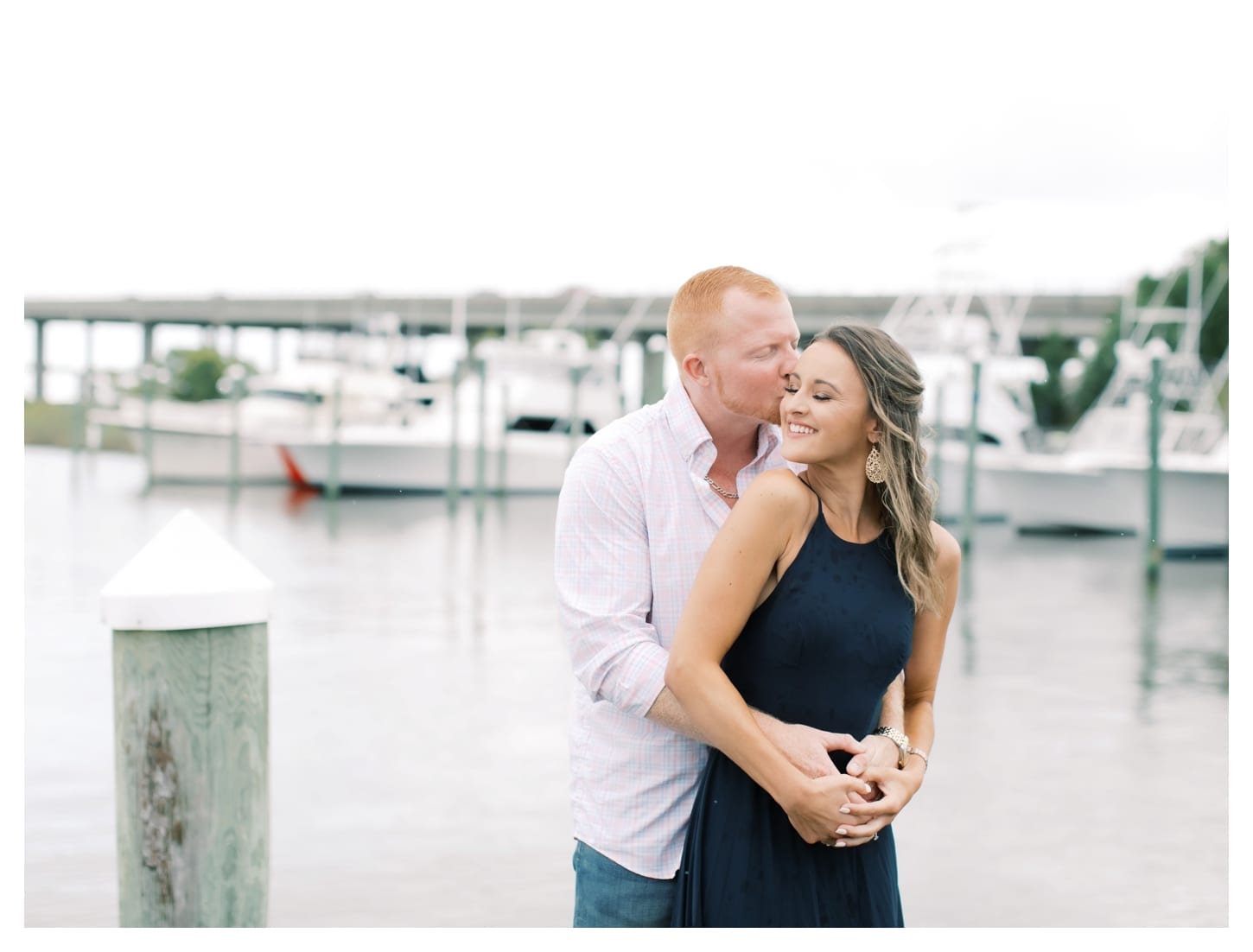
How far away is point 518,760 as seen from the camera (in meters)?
5.77

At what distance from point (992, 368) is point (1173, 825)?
1978 cm

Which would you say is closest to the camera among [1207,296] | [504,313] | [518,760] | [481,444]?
[518,760]

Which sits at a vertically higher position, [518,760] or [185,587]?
[185,587]

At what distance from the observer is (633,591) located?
215cm

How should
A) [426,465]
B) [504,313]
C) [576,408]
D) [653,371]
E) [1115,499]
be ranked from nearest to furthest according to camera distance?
1. [653,371]
2. [1115,499]
3. [576,408]
4. [426,465]
5. [504,313]

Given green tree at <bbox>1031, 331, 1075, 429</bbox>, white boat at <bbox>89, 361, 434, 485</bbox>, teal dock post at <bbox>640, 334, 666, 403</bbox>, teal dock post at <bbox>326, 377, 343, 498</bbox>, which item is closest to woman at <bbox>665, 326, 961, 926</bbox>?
teal dock post at <bbox>640, 334, 666, 403</bbox>

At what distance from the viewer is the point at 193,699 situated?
93.8 inches

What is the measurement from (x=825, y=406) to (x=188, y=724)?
1170 millimetres

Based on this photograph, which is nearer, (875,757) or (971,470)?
(875,757)

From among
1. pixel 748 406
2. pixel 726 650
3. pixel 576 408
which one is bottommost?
pixel 576 408

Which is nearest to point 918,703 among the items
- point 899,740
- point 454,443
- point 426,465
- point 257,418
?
point 899,740

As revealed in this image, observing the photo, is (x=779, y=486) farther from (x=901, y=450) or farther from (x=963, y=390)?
(x=963, y=390)
